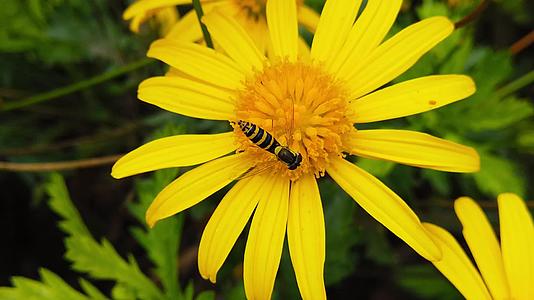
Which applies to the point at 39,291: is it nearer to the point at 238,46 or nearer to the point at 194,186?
the point at 194,186

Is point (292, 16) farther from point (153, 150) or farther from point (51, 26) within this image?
point (51, 26)

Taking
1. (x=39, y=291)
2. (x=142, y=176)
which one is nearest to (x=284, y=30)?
(x=39, y=291)

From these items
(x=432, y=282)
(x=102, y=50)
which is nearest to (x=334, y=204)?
(x=432, y=282)

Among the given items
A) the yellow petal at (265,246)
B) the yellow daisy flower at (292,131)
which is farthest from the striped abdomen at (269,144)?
the yellow petal at (265,246)

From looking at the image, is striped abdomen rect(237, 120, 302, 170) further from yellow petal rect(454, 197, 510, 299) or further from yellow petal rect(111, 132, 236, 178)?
yellow petal rect(454, 197, 510, 299)

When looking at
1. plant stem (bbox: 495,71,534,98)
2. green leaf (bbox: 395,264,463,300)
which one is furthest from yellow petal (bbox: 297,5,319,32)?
green leaf (bbox: 395,264,463,300)

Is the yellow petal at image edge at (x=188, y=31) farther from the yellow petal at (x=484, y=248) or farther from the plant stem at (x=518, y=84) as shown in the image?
the plant stem at (x=518, y=84)

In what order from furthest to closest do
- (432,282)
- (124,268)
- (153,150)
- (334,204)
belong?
(432,282)
(334,204)
(124,268)
(153,150)
